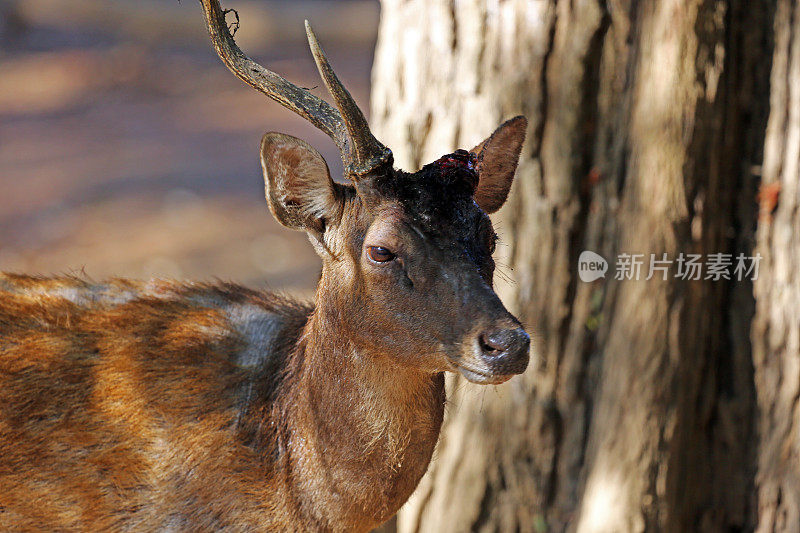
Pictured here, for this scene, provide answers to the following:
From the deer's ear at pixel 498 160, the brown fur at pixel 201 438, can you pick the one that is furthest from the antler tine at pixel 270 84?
the brown fur at pixel 201 438

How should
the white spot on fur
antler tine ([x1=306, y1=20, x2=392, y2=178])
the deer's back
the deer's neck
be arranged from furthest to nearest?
the white spot on fur → the deer's back → the deer's neck → antler tine ([x1=306, y1=20, x2=392, y2=178])

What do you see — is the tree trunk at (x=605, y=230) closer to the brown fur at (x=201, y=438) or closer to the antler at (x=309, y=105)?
the brown fur at (x=201, y=438)

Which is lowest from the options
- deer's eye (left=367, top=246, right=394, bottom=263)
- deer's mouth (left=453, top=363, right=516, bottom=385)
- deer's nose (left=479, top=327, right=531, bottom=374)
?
deer's mouth (left=453, top=363, right=516, bottom=385)

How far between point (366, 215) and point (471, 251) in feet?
1.43

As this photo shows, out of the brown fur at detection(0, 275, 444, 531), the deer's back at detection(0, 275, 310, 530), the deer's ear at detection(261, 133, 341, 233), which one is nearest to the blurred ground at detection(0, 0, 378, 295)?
the deer's back at detection(0, 275, 310, 530)

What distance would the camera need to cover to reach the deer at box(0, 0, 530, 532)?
3477 mm

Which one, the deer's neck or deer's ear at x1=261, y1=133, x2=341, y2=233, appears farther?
the deer's neck

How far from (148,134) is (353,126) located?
10385mm

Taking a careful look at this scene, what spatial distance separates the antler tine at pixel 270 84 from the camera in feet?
11.4

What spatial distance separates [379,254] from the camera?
3498 mm

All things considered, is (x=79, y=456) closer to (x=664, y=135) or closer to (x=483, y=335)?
(x=483, y=335)

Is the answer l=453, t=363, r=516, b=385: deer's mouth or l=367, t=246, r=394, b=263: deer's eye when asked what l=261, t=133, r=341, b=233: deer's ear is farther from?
l=453, t=363, r=516, b=385: deer's mouth

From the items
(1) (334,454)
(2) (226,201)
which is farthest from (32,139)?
(1) (334,454)

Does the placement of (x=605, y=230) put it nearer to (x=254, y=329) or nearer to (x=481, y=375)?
(x=254, y=329)
